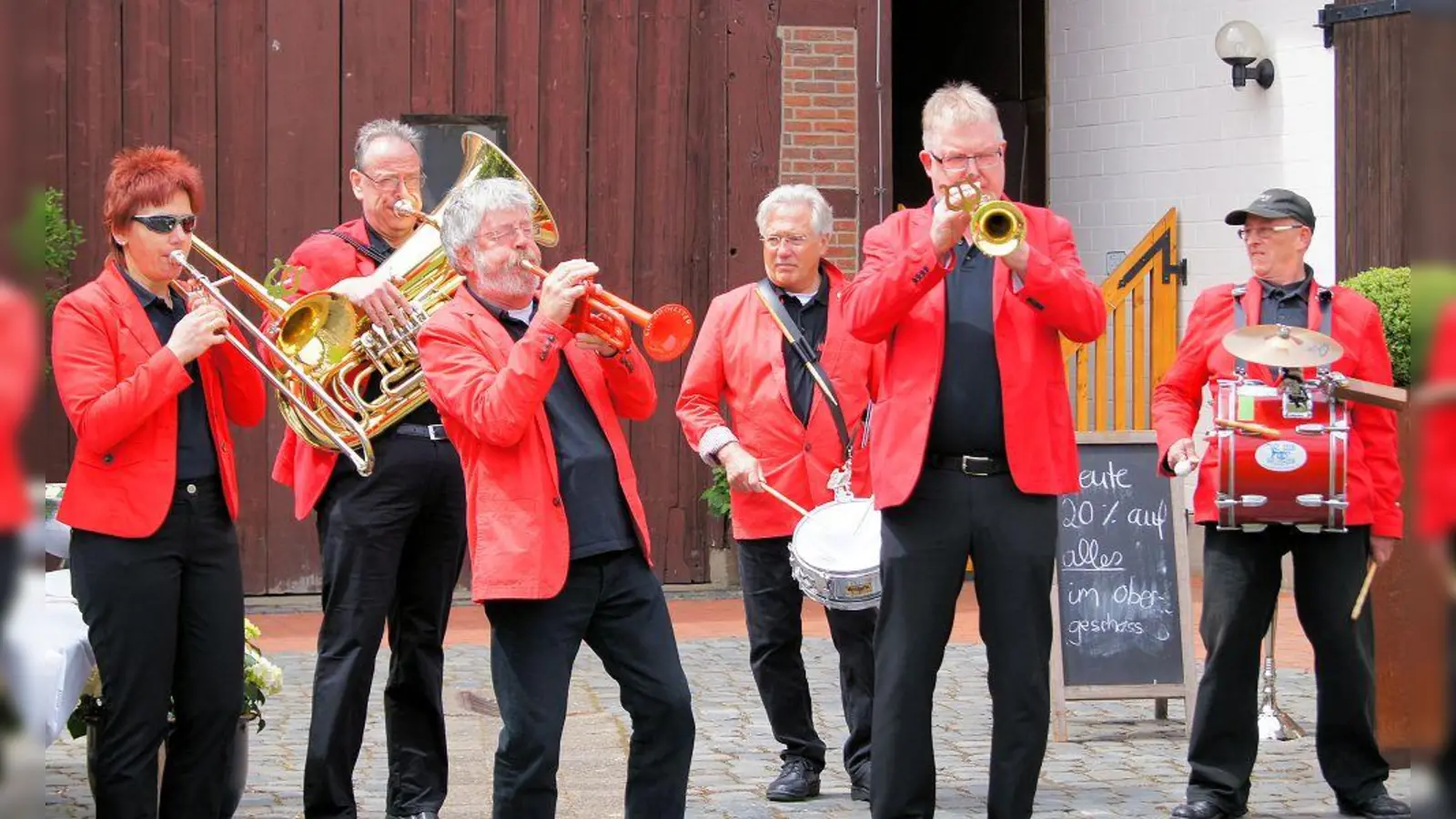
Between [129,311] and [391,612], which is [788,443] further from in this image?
[129,311]

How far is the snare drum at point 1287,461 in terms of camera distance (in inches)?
207

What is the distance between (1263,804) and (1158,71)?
7.14 m

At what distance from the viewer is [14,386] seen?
775mm

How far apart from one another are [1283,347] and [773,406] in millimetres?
1634

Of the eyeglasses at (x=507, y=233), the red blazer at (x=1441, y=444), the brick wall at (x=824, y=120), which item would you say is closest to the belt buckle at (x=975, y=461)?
the eyeglasses at (x=507, y=233)

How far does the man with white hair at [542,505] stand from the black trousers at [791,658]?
138cm

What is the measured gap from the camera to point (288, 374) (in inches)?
200

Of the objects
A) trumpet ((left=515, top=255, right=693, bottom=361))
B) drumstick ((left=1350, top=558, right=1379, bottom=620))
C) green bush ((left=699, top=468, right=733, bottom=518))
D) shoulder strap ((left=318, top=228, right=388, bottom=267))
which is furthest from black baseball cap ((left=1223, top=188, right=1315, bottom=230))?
green bush ((left=699, top=468, right=733, bottom=518))

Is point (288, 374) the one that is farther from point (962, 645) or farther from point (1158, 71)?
point (1158, 71)

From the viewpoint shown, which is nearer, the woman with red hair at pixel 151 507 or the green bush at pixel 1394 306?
the woman with red hair at pixel 151 507

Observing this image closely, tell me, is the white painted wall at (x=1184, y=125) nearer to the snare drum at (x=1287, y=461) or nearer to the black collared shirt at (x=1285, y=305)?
the black collared shirt at (x=1285, y=305)

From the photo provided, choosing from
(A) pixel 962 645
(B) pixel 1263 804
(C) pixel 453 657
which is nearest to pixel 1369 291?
(A) pixel 962 645

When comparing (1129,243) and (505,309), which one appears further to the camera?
(1129,243)

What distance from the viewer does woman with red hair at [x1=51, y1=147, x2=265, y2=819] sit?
4.38 meters
